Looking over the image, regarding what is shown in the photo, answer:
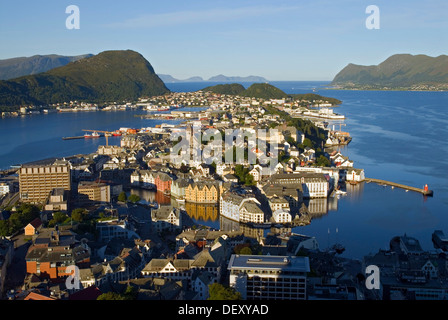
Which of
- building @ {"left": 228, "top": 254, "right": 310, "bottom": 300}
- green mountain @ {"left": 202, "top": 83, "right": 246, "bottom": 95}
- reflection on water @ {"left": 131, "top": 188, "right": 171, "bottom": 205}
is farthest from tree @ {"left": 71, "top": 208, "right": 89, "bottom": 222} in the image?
green mountain @ {"left": 202, "top": 83, "right": 246, "bottom": 95}

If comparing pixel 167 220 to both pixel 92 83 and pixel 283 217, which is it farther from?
pixel 92 83

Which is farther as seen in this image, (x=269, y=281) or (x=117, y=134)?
(x=117, y=134)

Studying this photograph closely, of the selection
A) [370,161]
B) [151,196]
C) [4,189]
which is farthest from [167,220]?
[370,161]

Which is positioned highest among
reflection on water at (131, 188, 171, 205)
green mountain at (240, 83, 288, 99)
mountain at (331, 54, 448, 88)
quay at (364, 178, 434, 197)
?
mountain at (331, 54, 448, 88)

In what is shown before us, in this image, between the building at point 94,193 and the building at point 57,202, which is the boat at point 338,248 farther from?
the building at point 94,193

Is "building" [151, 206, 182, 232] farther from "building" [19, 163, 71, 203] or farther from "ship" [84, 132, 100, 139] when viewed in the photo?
"ship" [84, 132, 100, 139]
